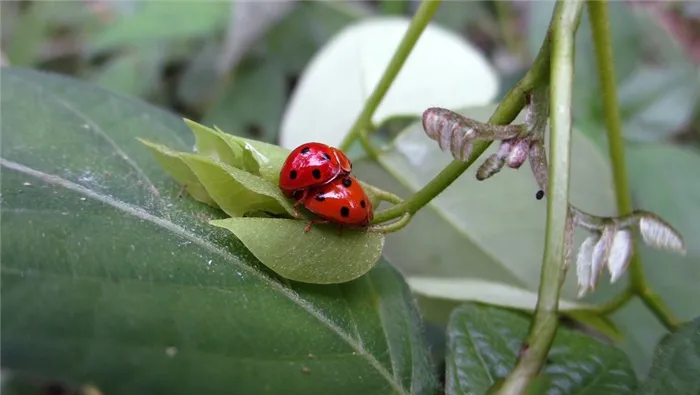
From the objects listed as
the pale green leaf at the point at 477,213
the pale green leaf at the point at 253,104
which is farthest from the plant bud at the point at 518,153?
the pale green leaf at the point at 253,104

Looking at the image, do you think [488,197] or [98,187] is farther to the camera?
[488,197]

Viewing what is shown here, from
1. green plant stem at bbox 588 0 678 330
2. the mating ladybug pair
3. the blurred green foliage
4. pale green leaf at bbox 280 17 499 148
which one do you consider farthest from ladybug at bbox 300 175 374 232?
the blurred green foliage

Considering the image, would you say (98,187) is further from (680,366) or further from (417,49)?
(417,49)

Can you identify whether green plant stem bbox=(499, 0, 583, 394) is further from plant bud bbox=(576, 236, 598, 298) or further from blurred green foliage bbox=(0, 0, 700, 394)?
blurred green foliage bbox=(0, 0, 700, 394)

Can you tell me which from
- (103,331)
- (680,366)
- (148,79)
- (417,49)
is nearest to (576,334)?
(680,366)

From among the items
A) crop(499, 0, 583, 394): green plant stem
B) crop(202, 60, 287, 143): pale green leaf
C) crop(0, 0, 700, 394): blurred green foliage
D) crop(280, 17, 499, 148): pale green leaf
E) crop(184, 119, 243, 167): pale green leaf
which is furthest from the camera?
crop(202, 60, 287, 143): pale green leaf

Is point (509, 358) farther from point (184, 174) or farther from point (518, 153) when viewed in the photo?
point (184, 174)

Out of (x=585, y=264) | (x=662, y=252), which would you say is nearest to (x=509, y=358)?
(x=585, y=264)

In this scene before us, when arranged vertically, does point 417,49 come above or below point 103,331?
above
